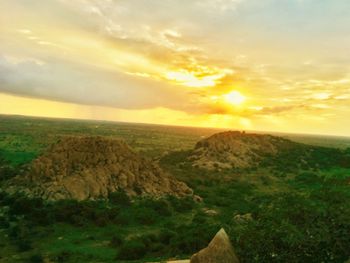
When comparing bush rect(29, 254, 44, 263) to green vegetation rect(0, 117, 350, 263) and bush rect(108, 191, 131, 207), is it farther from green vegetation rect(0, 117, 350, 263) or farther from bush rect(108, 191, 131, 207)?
bush rect(108, 191, 131, 207)

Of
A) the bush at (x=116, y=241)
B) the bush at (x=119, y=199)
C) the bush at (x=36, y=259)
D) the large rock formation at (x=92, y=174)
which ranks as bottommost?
the bush at (x=36, y=259)

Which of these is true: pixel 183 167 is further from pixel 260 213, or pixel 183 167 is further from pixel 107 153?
pixel 260 213

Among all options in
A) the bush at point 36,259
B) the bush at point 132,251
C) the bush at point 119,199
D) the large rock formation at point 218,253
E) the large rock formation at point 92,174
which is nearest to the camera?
the large rock formation at point 218,253

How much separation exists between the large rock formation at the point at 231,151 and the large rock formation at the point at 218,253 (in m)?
50.2

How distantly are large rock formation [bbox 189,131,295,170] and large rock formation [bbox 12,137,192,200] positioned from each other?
74.0 ft

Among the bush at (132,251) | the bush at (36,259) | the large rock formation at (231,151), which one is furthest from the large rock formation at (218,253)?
the large rock formation at (231,151)

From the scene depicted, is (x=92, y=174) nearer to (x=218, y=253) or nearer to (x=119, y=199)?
(x=119, y=199)

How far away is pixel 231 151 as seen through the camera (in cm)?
7981

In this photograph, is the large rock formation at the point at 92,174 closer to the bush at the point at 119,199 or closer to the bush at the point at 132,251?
the bush at the point at 119,199

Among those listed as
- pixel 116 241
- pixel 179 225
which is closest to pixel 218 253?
pixel 116 241

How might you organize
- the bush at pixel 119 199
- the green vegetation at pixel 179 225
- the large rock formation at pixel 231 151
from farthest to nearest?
the large rock formation at pixel 231 151 < the bush at pixel 119 199 < the green vegetation at pixel 179 225

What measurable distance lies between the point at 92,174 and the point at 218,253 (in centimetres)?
2782

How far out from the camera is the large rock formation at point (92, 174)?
40.9m

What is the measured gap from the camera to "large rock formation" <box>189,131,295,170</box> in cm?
7304
